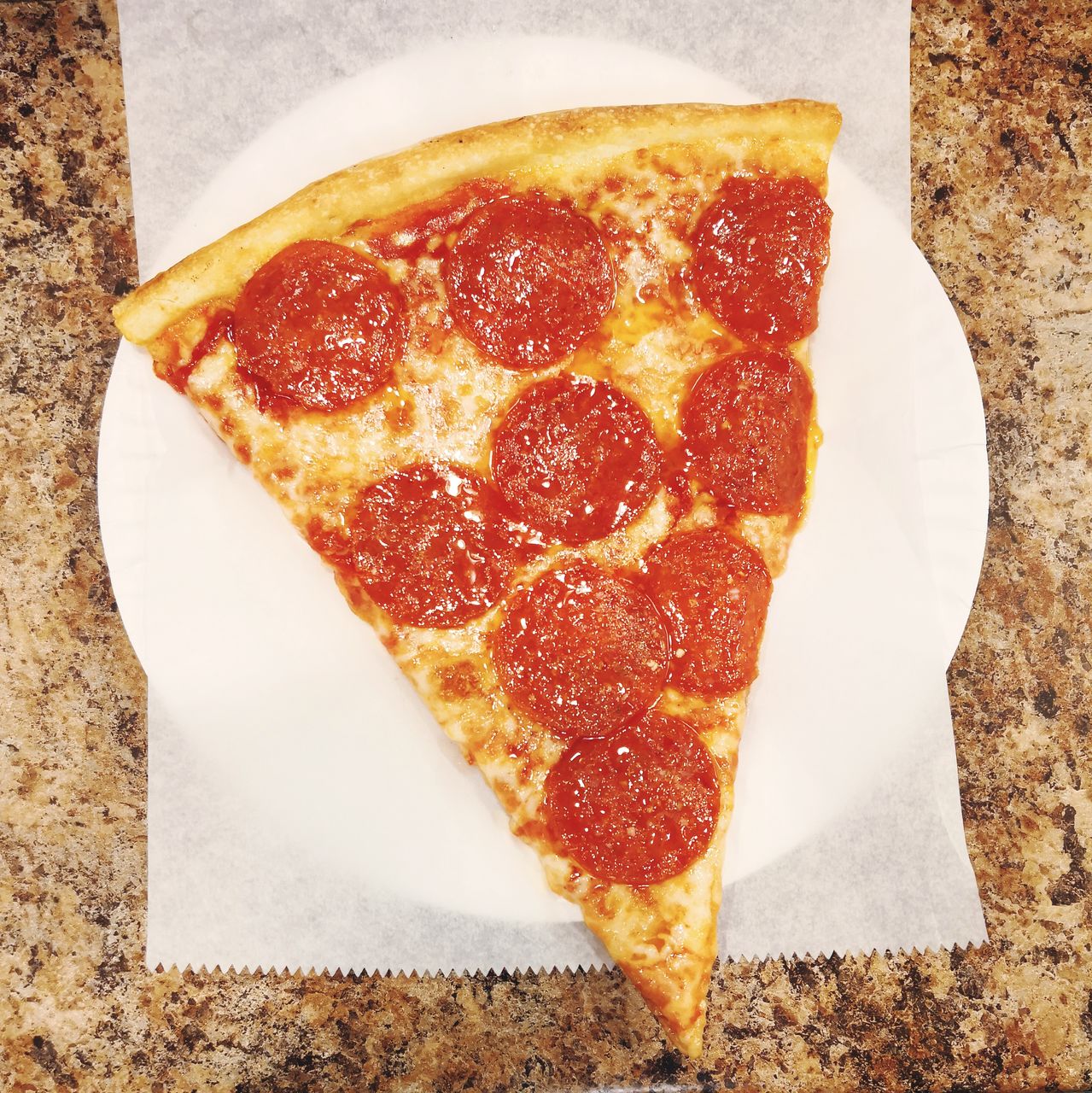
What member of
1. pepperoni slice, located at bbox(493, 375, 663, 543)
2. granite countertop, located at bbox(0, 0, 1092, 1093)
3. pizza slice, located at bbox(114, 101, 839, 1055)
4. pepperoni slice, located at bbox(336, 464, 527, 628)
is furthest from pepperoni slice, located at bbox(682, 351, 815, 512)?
granite countertop, located at bbox(0, 0, 1092, 1093)

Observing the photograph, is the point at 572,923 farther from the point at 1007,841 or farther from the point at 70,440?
the point at 70,440

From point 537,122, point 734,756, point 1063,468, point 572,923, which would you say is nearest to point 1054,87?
point 1063,468

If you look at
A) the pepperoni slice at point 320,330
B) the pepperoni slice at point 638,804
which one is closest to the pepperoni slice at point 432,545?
the pepperoni slice at point 320,330

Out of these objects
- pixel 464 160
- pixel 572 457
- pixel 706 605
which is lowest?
pixel 706 605

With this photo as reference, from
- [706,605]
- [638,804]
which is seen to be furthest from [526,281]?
[638,804]

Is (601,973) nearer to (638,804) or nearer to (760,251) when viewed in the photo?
(638,804)

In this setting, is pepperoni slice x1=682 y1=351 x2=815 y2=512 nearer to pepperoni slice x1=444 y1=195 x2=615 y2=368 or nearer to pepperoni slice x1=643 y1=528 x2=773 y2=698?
pepperoni slice x1=643 y1=528 x2=773 y2=698

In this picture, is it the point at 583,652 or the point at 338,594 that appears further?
the point at 338,594

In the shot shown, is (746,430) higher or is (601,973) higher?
(746,430)
